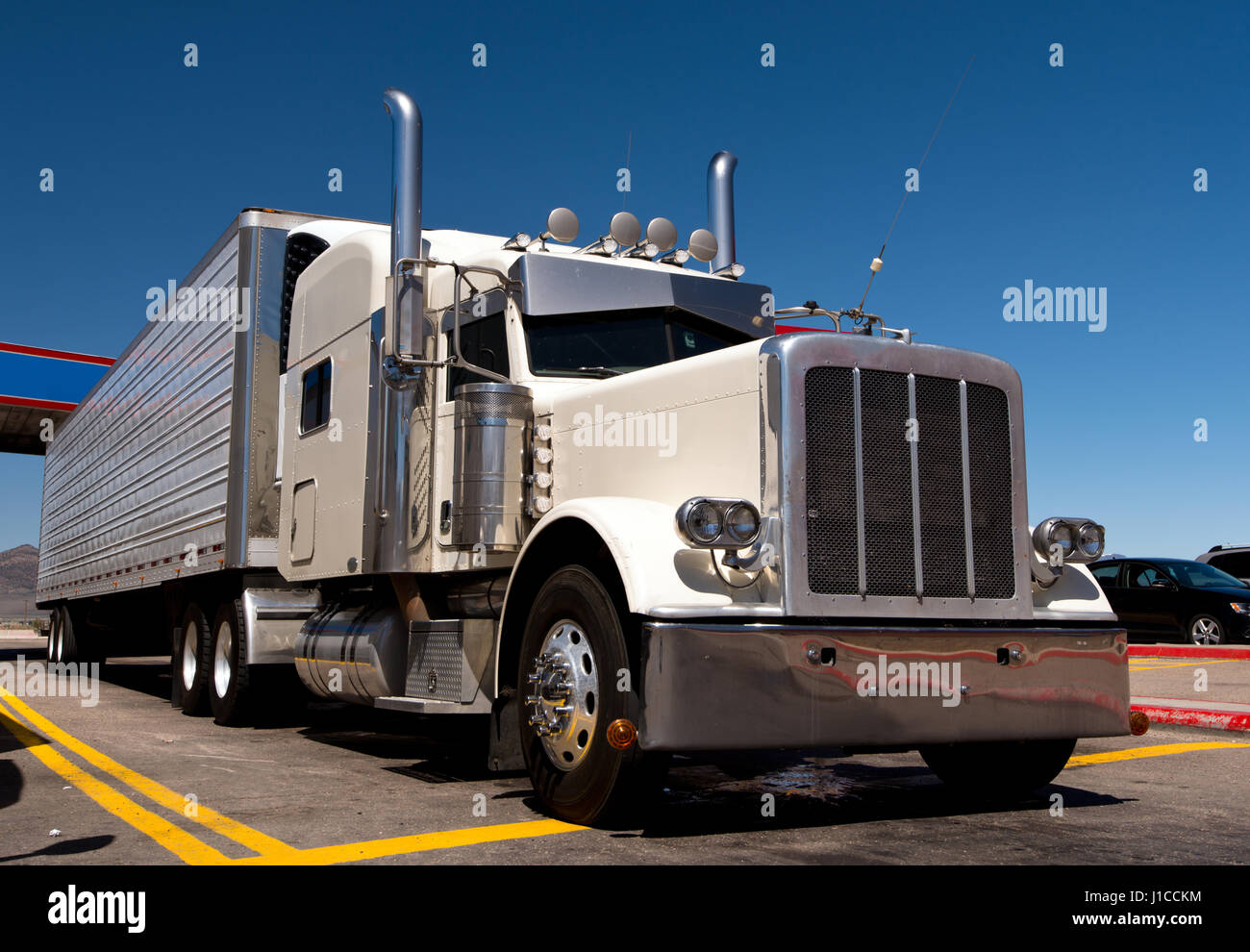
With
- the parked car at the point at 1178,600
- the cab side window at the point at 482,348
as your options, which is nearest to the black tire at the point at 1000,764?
the cab side window at the point at 482,348

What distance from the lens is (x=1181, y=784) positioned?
6508 mm

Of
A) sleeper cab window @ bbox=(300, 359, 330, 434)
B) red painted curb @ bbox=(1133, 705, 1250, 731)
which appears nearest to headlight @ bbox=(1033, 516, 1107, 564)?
red painted curb @ bbox=(1133, 705, 1250, 731)

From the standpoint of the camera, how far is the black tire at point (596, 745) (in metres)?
4.66

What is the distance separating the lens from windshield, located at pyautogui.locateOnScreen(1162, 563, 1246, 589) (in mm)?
17766

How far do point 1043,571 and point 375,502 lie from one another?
157 inches

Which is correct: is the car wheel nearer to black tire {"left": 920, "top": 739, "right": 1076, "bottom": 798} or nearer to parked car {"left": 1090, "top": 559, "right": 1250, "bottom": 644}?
parked car {"left": 1090, "top": 559, "right": 1250, "bottom": 644}

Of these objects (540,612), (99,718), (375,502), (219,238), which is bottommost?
(99,718)

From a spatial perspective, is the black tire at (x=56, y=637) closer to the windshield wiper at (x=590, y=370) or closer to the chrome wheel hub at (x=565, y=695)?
the windshield wiper at (x=590, y=370)

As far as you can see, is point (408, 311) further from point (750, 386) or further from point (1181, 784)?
point (1181, 784)

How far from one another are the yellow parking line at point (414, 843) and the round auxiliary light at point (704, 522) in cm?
138

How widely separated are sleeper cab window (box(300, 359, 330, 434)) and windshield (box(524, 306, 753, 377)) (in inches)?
98.0

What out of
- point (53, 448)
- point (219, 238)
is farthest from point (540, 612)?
point (53, 448)

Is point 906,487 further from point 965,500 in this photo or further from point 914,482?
point 965,500

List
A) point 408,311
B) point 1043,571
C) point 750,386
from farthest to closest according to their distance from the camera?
1. point 408,311
2. point 1043,571
3. point 750,386
